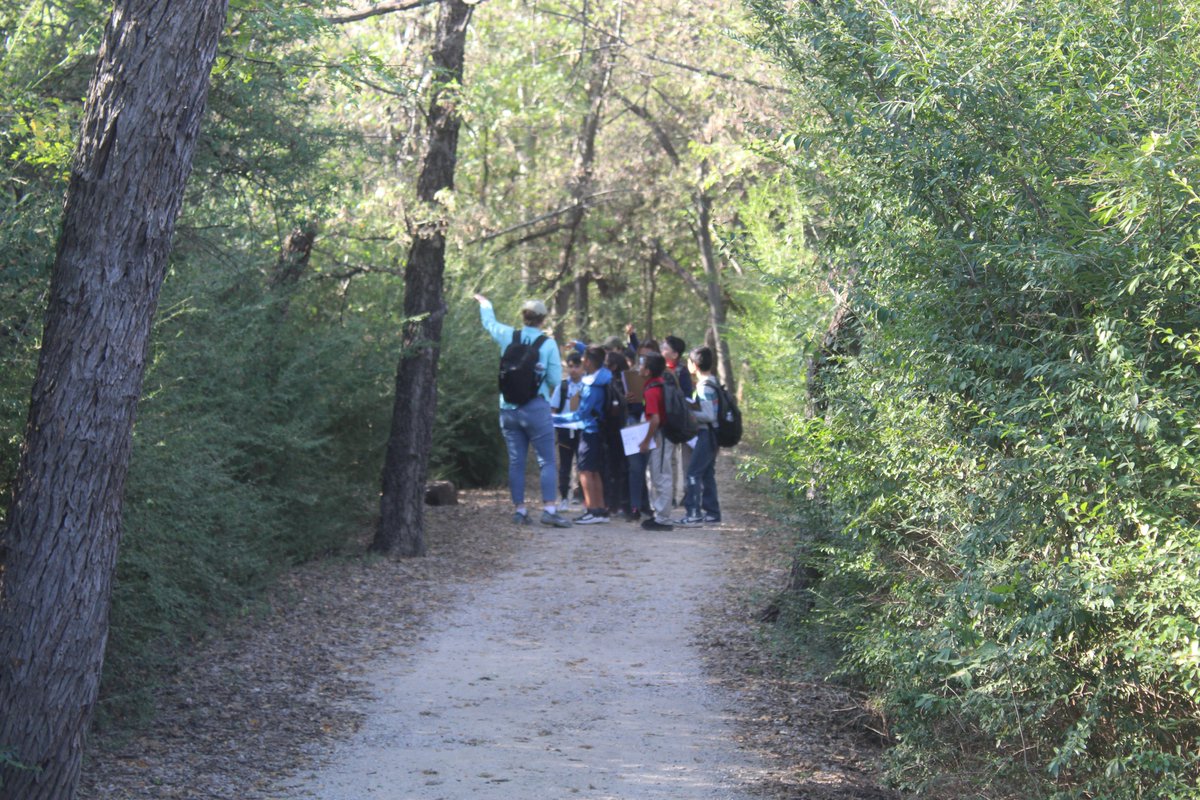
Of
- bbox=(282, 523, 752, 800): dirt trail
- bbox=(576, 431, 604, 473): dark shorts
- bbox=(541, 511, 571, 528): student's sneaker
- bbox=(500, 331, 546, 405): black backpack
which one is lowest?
bbox=(282, 523, 752, 800): dirt trail

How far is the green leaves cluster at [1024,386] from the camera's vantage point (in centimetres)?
367

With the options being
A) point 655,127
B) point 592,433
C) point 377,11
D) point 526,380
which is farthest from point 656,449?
point 655,127

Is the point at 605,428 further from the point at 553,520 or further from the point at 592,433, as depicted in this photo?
the point at 553,520

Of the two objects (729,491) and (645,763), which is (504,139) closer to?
(729,491)

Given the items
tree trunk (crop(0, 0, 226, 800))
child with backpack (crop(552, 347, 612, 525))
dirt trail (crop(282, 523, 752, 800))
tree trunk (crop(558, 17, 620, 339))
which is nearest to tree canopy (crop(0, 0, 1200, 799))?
tree trunk (crop(0, 0, 226, 800))

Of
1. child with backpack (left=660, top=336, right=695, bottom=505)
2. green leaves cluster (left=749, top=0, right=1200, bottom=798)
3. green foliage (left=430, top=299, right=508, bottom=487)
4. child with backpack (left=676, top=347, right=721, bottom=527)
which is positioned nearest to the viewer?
green leaves cluster (left=749, top=0, right=1200, bottom=798)

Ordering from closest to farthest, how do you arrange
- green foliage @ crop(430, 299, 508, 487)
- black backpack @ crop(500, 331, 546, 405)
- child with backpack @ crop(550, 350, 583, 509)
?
1. black backpack @ crop(500, 331, 546, 405)
2. child with backpack @ crop(550, 350, 583, 509)
3. green foliage @ crop(430, 299, 508, 487)

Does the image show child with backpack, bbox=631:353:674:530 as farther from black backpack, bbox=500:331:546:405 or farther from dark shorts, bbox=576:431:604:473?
black backpack, bbox=500:331:546:405

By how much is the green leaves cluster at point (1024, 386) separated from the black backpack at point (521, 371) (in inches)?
269

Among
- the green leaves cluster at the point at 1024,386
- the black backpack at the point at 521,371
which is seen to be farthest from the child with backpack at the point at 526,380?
the green leaves cluster at the point at 1024,386

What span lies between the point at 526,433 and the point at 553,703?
19.3ft

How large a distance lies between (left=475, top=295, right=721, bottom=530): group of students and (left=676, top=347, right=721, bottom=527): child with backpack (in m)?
0.01

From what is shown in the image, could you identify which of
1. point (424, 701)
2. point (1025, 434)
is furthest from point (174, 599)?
point (1025, 434)

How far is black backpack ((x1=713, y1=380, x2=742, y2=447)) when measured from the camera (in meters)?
12.9
